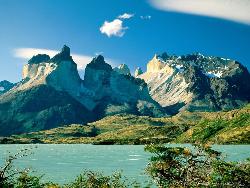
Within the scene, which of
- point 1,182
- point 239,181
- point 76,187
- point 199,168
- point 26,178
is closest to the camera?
point 1,182

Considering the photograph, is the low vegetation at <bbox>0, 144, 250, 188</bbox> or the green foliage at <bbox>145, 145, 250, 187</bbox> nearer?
the low vegetation at <bbox>0, 144, 250, 188</bbox>

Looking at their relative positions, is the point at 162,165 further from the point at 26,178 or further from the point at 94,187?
the point at 26,178

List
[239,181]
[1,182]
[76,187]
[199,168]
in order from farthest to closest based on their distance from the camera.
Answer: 1. [76,187]
2. [199,168]
3. [239,181]
4. [1,182]

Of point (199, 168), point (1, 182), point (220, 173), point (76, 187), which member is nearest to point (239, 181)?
point (220, 173)

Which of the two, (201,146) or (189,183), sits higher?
(201,146)

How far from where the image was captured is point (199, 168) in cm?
3725

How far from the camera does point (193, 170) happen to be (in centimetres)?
3400

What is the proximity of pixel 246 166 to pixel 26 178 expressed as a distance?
18732 mm

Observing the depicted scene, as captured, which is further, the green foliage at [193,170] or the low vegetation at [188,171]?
the green foliage at [193,170]

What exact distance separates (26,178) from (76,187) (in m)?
8.78

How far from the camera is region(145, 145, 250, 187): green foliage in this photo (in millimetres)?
33625

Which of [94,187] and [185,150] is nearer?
[185,150]

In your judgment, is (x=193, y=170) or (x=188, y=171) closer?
(x=188, y=171)

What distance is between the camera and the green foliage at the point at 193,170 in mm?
33625
